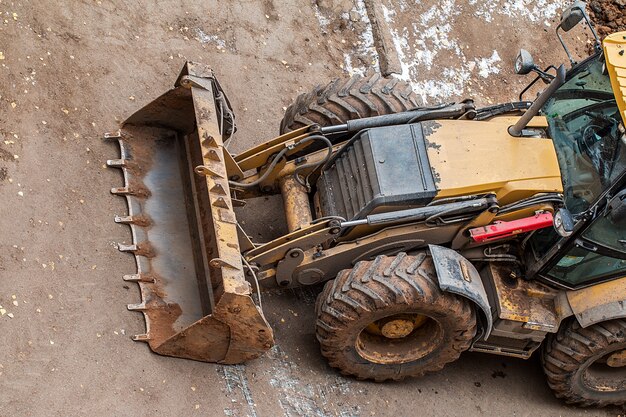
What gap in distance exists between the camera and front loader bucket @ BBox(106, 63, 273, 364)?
18.1 feet

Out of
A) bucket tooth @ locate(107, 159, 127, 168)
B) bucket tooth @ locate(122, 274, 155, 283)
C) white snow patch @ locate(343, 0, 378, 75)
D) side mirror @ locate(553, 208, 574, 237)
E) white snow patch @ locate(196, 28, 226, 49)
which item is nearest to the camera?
side mirror @ locate(553, 208, 574, 237)

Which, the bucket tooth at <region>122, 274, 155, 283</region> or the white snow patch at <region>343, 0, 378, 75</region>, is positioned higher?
the white snow patch at <region>343, 0, 378, 75</region>

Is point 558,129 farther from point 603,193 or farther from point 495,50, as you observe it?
point 495,50

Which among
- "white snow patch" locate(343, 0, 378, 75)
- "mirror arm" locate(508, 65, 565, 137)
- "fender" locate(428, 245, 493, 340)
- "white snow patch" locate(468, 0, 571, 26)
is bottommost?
"fender" locate(428, 245, 493, 340)

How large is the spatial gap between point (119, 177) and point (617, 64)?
3.73 m

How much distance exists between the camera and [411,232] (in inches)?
232

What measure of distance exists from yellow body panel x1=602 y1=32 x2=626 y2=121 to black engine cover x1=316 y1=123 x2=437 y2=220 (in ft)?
4.34

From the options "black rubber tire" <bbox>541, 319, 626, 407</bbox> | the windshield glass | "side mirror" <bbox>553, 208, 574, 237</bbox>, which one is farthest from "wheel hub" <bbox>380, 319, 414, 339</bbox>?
the windshield glass

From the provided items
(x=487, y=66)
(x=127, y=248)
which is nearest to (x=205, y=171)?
(x=127, y=248)

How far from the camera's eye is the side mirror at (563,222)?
5.34 m

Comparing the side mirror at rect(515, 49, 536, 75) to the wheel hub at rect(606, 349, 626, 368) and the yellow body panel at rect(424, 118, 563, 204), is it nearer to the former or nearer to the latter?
the yellow body panel at rect(424, 118, 563, 204)

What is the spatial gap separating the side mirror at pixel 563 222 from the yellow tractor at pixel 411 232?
0.05ft

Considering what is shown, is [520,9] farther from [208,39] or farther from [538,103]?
[538,103]

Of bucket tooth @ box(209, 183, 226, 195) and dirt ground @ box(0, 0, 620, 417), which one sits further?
bucket tooth @ box(209, 183, 226, 195)
